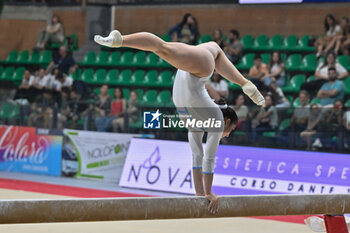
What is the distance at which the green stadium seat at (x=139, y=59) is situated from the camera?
47.6 ft

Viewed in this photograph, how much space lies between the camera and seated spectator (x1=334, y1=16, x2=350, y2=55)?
11.9 m

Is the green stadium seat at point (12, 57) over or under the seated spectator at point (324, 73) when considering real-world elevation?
under

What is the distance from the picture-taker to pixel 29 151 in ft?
41.0

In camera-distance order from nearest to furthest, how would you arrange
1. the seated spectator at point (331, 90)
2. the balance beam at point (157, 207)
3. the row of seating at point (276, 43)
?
the balance beam at point (157, 207), the seated spectator at point (331, 90), the row of seating at point (276, 43)

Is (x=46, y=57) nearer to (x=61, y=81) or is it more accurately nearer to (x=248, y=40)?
(x=61, y=81)

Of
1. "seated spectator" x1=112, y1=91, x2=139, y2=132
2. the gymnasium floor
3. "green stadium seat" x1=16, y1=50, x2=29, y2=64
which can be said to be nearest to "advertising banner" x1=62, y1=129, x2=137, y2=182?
"seated spectator" x1=112, y1=91, x2=139, y2=132

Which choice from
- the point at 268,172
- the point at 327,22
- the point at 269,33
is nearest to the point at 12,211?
the point at 268,172

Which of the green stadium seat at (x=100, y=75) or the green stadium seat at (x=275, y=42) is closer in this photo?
the green stadium seat at (x=275, y=42)

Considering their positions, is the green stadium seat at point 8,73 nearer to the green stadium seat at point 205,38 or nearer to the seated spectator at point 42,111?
the seated spectator at point 42,111

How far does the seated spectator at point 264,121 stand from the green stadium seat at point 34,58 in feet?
24.9

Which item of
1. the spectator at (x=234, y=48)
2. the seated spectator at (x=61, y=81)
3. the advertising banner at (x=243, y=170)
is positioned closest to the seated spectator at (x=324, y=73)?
the spectator at (x=234, y=48)

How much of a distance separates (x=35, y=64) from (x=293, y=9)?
19.8 feet

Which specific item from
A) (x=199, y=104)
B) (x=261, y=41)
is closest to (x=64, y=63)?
(x=261, y=41)

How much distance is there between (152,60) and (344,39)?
418 cm
